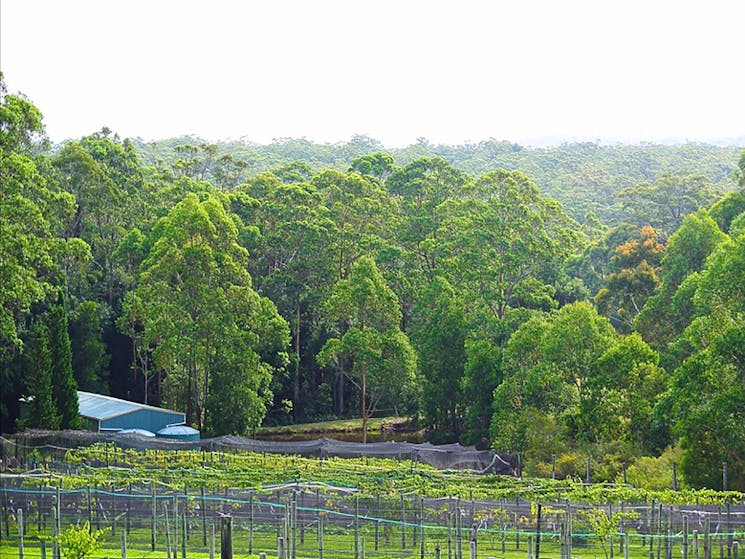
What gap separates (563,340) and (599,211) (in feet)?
164

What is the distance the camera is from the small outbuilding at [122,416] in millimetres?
42406

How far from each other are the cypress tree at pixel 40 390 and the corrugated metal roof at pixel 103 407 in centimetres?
276

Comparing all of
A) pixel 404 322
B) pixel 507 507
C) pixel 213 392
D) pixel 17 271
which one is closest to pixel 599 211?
pixel 404 322

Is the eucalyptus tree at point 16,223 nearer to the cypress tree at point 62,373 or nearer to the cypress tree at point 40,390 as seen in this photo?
the cypress tree at point 40,390

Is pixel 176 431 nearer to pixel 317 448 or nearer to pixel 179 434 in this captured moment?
pixel 179 434

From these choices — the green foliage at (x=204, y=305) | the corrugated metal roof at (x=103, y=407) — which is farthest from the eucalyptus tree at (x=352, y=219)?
the corrugated metal roof at (x=103, y=407)

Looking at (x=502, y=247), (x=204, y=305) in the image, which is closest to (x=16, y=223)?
(x=204, y=305)

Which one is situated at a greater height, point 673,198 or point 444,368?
point 673,198

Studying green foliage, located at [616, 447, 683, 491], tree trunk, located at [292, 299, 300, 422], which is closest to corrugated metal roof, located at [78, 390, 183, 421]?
tree trunk, located at [292, 299, 300, 422]

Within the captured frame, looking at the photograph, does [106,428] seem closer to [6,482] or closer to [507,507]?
[6,482]

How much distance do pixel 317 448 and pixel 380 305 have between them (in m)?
11.0

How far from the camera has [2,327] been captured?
113 ft

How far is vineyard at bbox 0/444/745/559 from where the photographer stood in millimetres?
22781

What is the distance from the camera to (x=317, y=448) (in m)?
38.9
